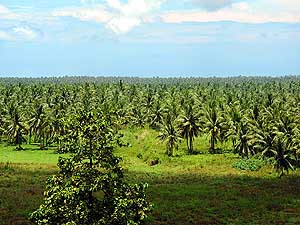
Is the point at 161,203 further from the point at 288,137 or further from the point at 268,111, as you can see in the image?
the point at 268,111

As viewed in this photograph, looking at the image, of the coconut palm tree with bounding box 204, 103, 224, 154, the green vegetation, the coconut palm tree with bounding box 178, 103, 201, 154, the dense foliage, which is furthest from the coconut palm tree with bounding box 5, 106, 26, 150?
the coconut palm tree with bounding box 204, 103, 224, 154

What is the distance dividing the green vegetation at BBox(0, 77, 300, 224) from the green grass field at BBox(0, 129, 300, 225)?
0.12 metres

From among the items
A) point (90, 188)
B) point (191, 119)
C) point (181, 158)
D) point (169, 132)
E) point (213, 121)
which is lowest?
point (181, 158)

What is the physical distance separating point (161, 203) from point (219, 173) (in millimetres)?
25116

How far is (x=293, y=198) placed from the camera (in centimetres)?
5434

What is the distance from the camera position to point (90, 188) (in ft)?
61.3

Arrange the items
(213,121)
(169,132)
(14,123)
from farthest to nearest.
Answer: (14,123), (169,132), (213,121)

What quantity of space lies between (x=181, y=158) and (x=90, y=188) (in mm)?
68955

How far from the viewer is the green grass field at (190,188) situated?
45.2 m

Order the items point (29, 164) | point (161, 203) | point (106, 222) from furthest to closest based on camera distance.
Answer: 1. point (29, 164)
2. point (161, 203)
3. point (106, 222)

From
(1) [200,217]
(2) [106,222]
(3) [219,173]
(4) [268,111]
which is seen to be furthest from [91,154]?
(4) [268,111]

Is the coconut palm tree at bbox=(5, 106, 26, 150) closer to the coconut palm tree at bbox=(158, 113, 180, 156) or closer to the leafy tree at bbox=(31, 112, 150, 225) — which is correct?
the coconut palm tree at bbox=(158, 113, 180, 156)

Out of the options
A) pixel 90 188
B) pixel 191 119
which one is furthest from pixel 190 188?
pixel 90 188

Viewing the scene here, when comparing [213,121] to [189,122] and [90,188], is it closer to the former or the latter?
[189,122]
